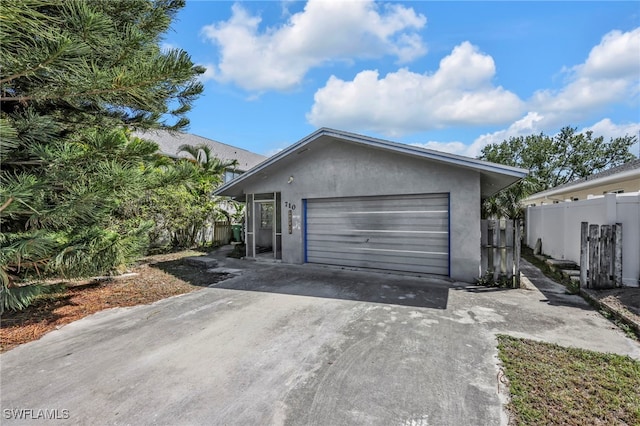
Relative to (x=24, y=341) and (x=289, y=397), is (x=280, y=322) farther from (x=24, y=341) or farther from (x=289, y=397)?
(x=24, y=341)

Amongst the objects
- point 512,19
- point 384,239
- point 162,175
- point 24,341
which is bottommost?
point 24,341

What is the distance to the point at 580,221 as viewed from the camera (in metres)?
8.40

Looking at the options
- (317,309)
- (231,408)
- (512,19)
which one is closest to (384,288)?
(317,309)

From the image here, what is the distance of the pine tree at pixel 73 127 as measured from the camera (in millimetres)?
3309

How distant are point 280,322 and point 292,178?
606 centimetres

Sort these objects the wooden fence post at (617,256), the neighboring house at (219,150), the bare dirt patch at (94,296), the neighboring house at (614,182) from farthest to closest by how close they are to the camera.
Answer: the neighboring house at (219,150)
the neighboring house at (614,182)
the wooden fence post at (617,256)
the bare dirt patch at (94,296)

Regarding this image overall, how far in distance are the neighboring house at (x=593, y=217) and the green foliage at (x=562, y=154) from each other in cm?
1714

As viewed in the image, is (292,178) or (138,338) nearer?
(138,338)

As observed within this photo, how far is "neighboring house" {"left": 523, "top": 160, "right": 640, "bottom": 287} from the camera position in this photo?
19.7ft

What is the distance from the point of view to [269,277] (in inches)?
328

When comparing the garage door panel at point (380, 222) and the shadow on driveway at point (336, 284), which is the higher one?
the garage door panel at point (380, 222)

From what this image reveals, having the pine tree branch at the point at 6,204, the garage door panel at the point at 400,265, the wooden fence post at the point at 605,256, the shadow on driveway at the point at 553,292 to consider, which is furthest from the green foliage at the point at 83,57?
the wooden fence post at the point at 605,256

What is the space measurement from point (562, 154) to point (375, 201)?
3357 cm

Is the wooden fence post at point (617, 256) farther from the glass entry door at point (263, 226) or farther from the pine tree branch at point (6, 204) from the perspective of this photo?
the pine tree branch at point (6, 204)
